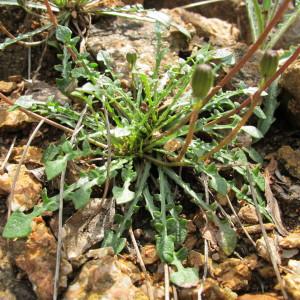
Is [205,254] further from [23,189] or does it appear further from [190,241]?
[23,189]

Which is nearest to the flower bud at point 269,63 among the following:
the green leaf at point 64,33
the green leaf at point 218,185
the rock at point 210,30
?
the green leaf at point 218,185

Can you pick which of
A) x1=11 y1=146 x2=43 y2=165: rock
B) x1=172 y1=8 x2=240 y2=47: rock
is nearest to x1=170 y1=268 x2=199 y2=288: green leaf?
x1=11 y1=146 x2=43 y2=165: rock

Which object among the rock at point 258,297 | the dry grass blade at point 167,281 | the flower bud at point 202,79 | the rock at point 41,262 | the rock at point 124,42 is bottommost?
the rock at point 41,262

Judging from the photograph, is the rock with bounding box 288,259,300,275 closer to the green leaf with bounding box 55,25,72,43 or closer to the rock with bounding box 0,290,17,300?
the rock with bounding box 0,290,17,300

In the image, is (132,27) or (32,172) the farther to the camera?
(132,27)

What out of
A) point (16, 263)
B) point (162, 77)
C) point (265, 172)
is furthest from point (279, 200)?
point (16, 263)

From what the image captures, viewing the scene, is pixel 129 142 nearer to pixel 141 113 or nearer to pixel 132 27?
pixel 141 113

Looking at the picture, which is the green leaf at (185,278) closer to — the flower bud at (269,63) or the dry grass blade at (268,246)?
the dry grass blade at (268,246)
